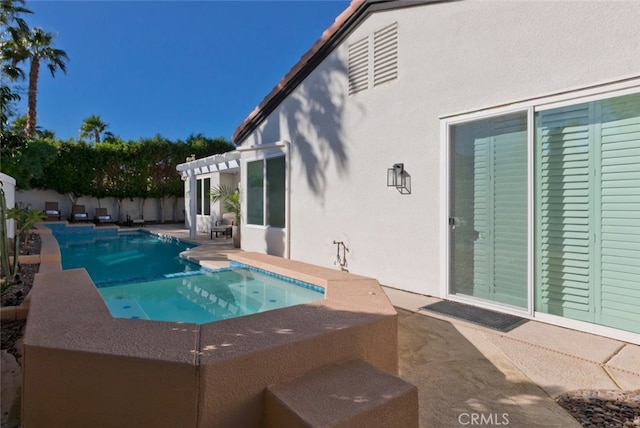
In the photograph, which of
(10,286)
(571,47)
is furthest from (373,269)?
(10,286)

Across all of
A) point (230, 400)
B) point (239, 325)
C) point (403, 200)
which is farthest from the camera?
point (403, 200)

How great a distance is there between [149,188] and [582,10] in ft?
80.5

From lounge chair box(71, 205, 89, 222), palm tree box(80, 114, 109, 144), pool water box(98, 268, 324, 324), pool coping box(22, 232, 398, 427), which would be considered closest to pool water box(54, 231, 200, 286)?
pool water box(98, 268, 324, 324)

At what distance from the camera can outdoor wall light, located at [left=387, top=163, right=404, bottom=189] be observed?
22.3 ft

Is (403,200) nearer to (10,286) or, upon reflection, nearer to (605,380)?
(605,380)

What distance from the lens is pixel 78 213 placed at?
70.3 ft

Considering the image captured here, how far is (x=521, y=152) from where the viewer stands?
5.27 m

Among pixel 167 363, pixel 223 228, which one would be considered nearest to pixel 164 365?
pixel 167 363

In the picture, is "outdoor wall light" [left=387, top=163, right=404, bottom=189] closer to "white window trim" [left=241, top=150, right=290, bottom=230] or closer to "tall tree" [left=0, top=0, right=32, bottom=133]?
"white window trim" [left=241, top=150, right=290, bottom=230]

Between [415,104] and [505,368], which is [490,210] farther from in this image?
[505,368]

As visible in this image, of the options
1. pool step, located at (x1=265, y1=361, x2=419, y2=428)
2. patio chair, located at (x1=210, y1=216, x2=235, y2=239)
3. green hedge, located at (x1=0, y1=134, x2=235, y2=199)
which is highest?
green hedge, located at (x1=0, y1=134, x2=235, y2=199)

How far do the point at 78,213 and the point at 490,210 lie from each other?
Answer: 23.5m

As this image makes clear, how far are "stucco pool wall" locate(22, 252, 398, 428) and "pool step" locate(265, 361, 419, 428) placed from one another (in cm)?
15

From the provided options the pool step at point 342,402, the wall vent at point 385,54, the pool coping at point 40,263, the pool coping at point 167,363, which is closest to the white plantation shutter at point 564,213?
the wall vent at point 385,54
